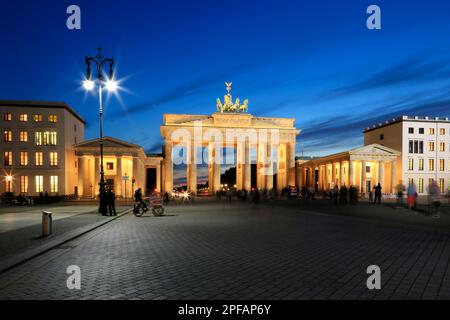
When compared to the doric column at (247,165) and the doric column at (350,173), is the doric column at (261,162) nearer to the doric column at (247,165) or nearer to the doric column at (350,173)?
the doric column at (247,165)

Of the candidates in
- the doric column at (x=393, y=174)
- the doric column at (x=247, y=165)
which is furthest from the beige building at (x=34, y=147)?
the doric column at (x=393, y=174)

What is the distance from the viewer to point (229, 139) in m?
65.8

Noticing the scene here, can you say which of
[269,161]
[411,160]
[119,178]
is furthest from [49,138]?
[411,160]

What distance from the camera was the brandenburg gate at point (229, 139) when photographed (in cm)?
6500

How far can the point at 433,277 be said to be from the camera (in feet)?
22.4

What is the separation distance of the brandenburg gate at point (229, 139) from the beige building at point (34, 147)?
19481mm

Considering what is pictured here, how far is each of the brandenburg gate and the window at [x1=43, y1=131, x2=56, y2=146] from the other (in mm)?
20040

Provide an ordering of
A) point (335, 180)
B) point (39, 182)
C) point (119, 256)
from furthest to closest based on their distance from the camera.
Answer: point (335, 180)
point (39, 182)
point (119, 256)

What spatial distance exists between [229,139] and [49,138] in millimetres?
30771

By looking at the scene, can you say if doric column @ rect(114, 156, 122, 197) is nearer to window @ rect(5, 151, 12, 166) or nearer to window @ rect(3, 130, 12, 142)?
window @ rect(5, 151, 12, 166)

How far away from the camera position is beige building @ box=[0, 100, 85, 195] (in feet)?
159

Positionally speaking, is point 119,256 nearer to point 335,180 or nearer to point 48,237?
point 48,237
